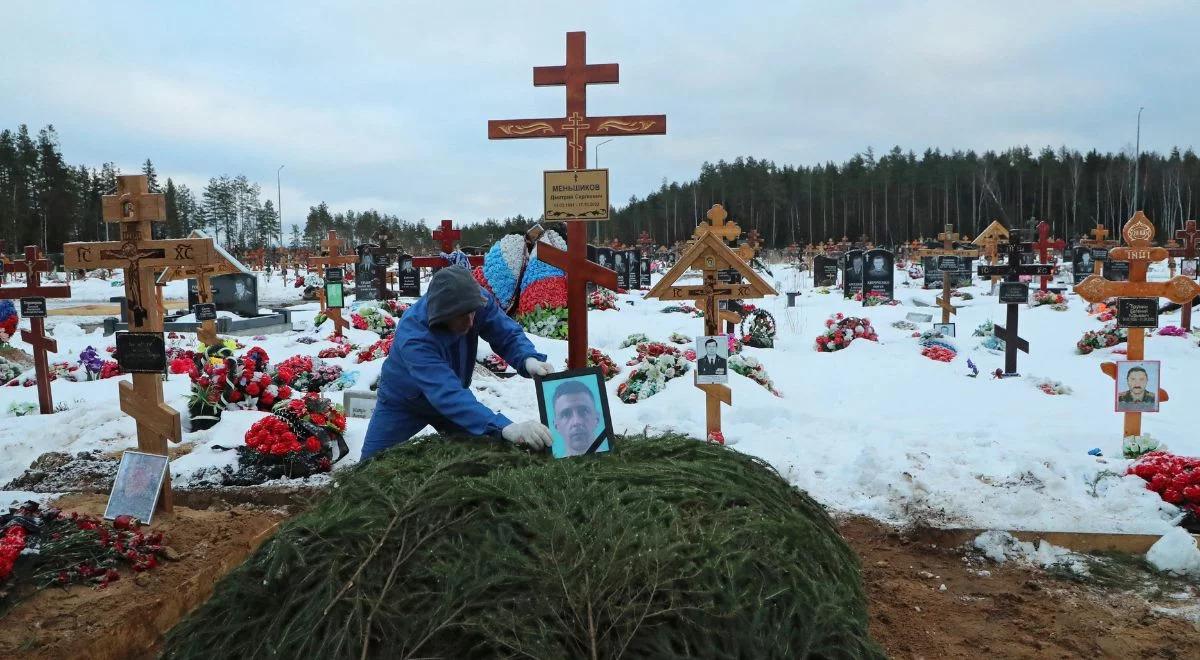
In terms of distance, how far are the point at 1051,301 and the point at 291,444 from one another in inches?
681

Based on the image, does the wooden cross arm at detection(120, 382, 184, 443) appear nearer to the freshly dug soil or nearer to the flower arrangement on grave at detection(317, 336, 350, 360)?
the freshly dug soil

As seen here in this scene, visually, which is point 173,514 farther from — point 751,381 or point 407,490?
point 751,381

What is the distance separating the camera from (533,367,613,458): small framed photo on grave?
3125 millimetres

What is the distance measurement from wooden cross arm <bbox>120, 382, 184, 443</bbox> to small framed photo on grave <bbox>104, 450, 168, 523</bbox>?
0.75 feet

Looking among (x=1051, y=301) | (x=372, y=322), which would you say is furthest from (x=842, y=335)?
(x=372, y=322)

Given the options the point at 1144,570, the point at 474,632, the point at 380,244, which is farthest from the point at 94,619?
the point at 380,244

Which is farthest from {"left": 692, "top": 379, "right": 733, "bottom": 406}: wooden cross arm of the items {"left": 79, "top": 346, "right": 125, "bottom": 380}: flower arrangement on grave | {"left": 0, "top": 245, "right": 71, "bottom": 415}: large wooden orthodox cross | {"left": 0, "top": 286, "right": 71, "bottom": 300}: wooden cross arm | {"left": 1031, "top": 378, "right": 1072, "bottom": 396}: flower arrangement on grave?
{"left": 79, "top": 346, "right": 125, "bottom": 380}: flower arrangement on grave

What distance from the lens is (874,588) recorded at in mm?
3723

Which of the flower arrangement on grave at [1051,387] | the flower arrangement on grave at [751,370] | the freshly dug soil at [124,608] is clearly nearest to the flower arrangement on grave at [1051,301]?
the flower arrangement on grave at [1051,387]

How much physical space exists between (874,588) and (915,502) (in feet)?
4.60

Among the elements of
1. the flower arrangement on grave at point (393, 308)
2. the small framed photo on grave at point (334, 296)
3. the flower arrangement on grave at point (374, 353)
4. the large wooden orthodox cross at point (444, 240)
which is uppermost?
the large wooden orthodox cross at point (444, 240)

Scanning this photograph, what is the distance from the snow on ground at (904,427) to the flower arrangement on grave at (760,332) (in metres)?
0.29

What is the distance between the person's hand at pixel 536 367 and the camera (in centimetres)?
362

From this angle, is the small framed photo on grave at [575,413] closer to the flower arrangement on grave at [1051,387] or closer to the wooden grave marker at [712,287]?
the wooden grave marker at [712,287]
